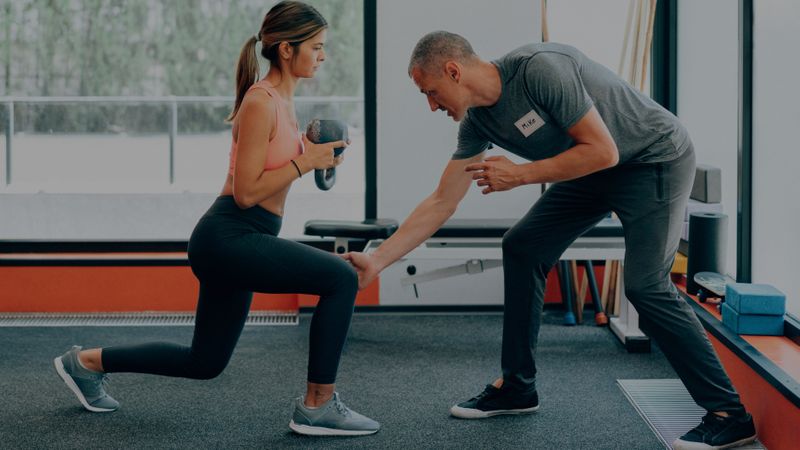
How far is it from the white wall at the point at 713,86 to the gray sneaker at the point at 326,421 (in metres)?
1.98

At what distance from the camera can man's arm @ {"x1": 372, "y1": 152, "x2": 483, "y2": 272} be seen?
3389mm

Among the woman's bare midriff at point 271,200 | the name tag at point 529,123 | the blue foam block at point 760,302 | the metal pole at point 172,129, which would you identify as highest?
the metal pole at point 172,129

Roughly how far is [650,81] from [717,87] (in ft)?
2.63

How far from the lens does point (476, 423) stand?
351 cm

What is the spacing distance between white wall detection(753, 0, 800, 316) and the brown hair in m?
1.75

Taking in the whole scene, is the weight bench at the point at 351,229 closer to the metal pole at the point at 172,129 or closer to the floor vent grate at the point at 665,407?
the metal pole at the point at 172,129

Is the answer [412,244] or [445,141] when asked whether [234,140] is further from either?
[445,141]

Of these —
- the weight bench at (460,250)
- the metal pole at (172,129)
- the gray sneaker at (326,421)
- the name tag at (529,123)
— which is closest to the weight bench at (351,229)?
the weight bench at (460,250)

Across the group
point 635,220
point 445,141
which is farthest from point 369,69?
point 635,220

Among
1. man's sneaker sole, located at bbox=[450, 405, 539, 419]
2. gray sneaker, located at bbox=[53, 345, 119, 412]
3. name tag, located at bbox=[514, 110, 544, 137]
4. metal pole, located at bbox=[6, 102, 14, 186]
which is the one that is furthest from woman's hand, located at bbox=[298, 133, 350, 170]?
metal pole, located at bbox=[6, 102, 14, 186]

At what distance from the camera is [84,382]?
3555 mm

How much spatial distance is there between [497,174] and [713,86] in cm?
221

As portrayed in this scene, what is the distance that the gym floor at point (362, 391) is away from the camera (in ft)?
11.0

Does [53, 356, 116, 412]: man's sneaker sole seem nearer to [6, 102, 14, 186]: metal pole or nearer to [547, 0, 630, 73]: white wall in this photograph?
[6, 102, 14, 186]: metal pole
